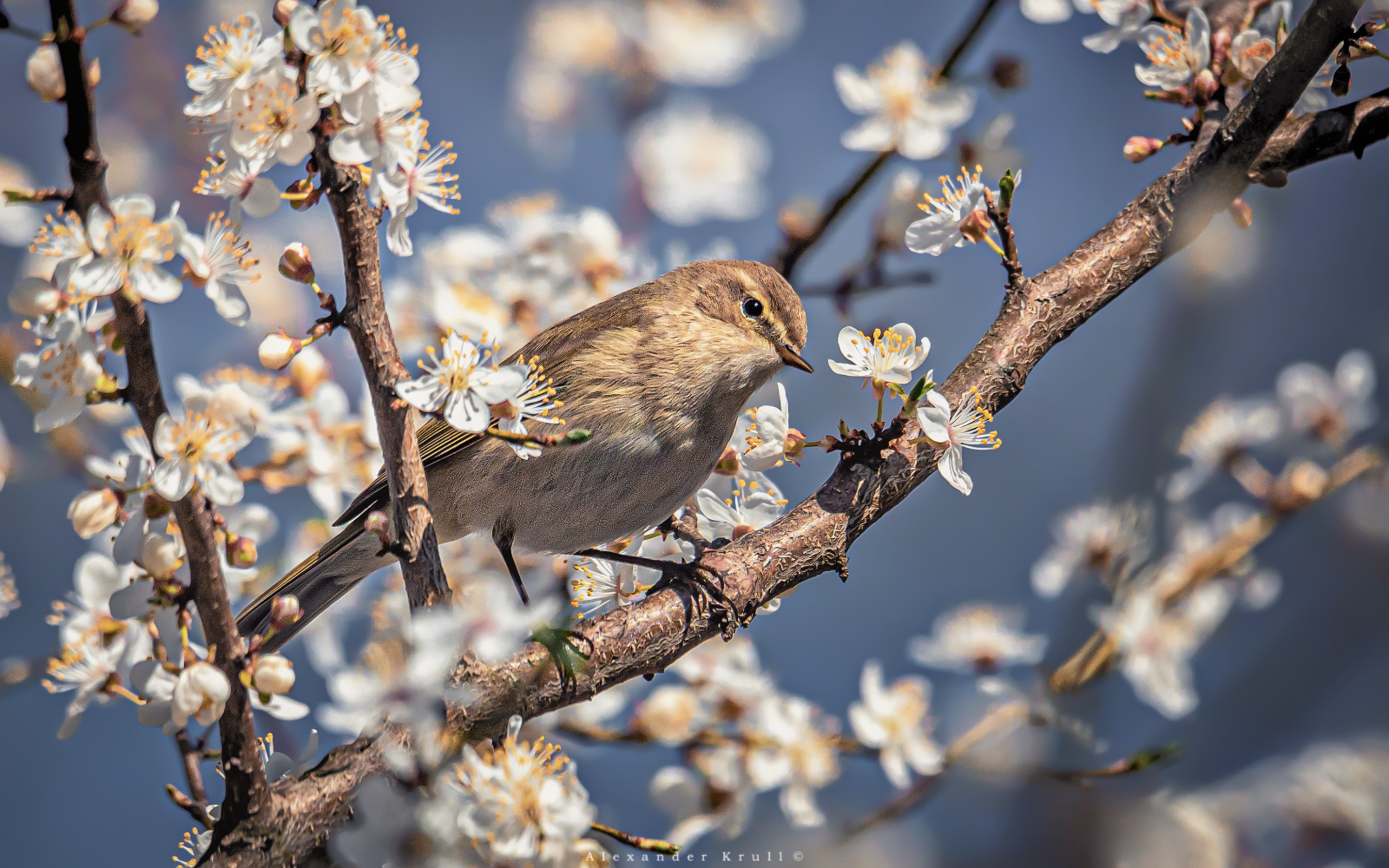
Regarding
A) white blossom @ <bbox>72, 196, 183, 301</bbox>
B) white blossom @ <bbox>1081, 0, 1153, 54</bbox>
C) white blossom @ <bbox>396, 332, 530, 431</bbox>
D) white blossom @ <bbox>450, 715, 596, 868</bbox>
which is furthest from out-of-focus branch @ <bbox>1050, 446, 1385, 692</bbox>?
white blossom @ <bbox>72, 196, 183, 301</bbox>

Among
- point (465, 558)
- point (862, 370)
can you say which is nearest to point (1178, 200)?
point (862, 370)

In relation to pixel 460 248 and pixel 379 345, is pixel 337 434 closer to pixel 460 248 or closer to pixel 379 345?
pixel 460 248

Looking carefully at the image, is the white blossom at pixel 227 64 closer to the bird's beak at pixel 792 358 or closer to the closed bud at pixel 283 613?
the closed bud at pixel 283 613

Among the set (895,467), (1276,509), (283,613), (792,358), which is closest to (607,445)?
(792,358)

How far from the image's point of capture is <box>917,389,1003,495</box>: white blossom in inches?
77.2

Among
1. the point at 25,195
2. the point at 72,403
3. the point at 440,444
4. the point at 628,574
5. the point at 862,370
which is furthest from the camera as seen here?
the point at 440,444

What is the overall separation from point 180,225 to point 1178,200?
2.17m

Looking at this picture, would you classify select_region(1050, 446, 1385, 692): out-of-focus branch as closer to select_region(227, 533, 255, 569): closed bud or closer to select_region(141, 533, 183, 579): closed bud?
select_region(227, 533, 255, 569): closed bud

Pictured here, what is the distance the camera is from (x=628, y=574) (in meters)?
2.67

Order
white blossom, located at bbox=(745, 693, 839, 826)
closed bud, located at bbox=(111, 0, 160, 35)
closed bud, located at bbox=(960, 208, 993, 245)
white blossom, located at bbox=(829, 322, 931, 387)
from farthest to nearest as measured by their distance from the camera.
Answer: white blossom, located at bbox=(745, 693, 839, 826) → closed bud, located at bbox=(960, 208, 993, 245) → white blossom, located at bbox=(829, 322, 931, 387) → closed bud, located at bbox=(111, 0, 160, 35)

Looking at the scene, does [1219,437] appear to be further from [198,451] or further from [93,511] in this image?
[93,511]

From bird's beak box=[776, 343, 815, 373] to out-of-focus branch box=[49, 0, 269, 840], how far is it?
6.08ft

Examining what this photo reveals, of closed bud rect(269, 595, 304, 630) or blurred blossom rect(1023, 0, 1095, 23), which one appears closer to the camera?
closed bud rect(269, 595, 304, 630)

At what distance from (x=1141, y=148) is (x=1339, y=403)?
76.6 inches
